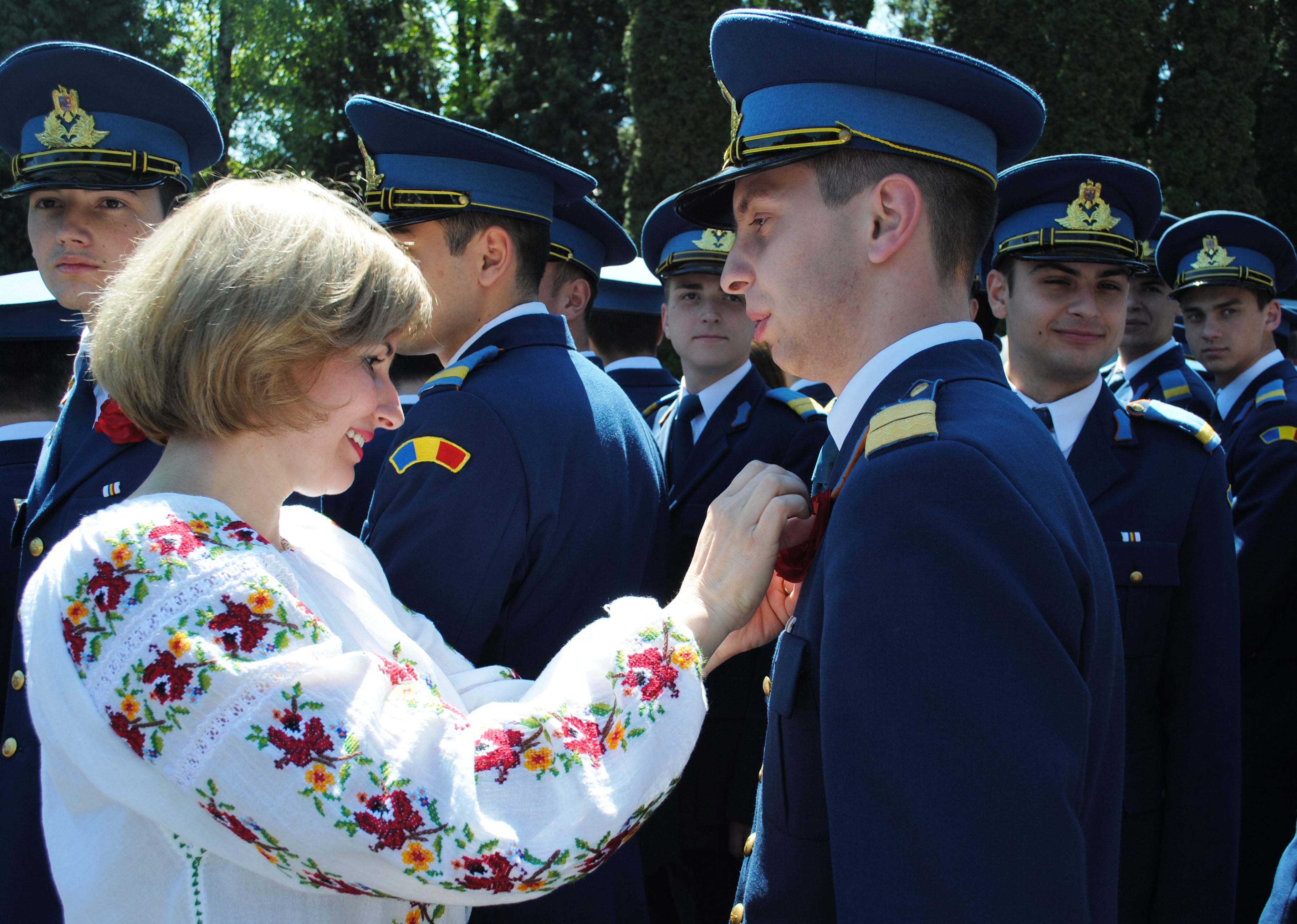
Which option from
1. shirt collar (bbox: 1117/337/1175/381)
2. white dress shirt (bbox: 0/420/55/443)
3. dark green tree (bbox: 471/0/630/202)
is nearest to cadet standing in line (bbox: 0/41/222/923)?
white dress shirt (bbox: 0/420/55/443)

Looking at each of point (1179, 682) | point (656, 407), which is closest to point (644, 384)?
point (656, 407)

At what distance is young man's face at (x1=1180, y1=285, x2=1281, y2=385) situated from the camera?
5.84 metres

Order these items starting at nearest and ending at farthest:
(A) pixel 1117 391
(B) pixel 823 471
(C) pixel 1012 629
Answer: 1. (C) pixel 1012 629
2. (B) pixel 823 471
3. (A) pixel 1117 391

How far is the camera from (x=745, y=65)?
1921mm

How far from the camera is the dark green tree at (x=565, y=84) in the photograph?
22031mm

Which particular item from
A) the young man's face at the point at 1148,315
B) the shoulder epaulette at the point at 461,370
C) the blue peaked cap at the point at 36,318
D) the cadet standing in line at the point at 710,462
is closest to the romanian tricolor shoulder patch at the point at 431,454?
the shoulder epaulette at the point at 461,370

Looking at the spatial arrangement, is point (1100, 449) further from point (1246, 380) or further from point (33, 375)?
point (33, 375)

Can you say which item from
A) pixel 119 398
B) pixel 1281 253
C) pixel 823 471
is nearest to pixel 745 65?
pixel 823 471

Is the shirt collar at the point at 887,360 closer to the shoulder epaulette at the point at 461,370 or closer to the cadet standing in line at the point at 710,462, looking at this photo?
the shoulder epaulette at the point at 461,370

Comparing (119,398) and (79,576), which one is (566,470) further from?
(79,576)

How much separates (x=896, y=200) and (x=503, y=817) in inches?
48.0

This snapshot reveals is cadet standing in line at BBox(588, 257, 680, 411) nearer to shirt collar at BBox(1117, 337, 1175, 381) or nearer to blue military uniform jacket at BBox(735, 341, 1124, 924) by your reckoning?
shirt collar at BBox(1117, 337, 1175, 381)

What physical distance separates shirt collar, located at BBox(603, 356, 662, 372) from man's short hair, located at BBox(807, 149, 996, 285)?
4.51m

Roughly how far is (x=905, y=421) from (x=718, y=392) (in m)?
3.14
